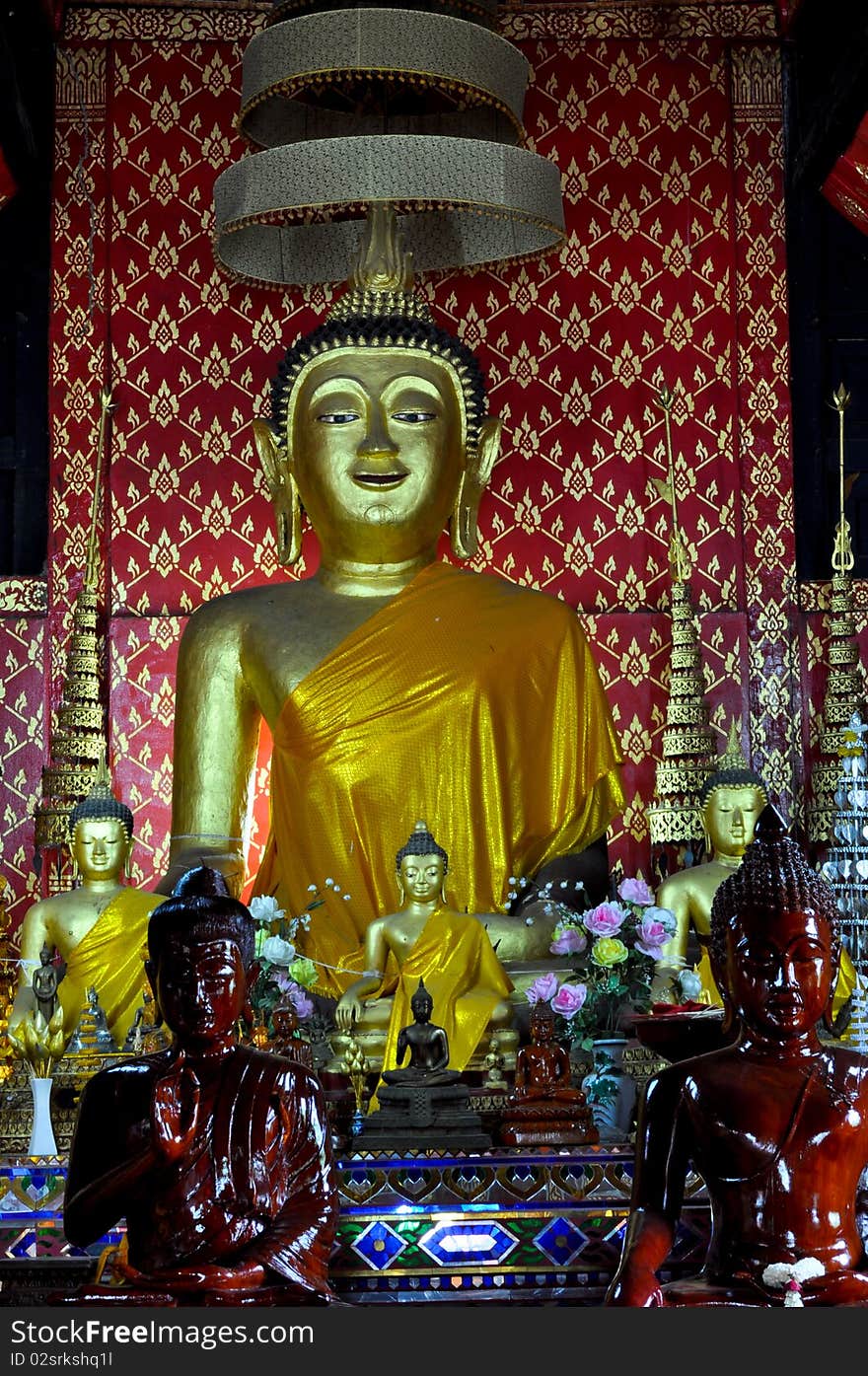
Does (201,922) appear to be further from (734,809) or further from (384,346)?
(384,346)

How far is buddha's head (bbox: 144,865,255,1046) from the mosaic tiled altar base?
24.7 inches

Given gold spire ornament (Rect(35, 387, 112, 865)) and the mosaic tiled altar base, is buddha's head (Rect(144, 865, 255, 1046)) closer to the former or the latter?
the mosaic tiled altar base

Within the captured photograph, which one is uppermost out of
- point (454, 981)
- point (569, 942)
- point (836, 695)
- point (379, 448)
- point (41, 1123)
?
point (379, 448)

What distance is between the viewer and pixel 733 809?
5.42 meters

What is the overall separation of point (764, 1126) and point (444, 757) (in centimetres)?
306

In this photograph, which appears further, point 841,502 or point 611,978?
point 841,502

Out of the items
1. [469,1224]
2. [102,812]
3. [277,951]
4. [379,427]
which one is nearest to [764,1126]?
[469,1224]

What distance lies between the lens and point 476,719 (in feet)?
19.3

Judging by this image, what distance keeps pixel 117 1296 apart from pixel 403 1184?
2.77ft

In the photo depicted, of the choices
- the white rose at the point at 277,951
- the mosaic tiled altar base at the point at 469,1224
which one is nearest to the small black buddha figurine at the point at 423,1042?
the mosaic tiled altar base at the point at 469,1224

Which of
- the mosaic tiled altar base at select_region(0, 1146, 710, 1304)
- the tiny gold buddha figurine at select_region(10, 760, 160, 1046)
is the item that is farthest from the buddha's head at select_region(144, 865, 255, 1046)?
the tiny gold buddha figurine at select_region(10, 760, 160, 1046)

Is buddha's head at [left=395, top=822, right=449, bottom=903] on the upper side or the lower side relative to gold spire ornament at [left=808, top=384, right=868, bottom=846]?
lower

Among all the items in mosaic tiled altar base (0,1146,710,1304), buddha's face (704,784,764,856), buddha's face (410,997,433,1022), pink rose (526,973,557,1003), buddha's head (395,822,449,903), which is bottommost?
mosaic tiled altar base (0,1146,710,1304)

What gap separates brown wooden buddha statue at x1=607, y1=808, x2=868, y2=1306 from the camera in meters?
2.80
